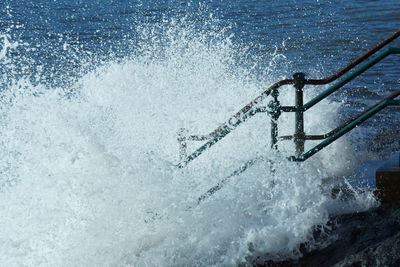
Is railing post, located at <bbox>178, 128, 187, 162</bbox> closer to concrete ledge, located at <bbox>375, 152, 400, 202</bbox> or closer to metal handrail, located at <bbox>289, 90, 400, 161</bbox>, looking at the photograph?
metal handrail, located at <bbox>289, 90, 400, 161</bbox>

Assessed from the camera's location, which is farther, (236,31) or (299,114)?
(236,31)

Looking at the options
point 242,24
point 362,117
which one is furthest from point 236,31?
point 362,117

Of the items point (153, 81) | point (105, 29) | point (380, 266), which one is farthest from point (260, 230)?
point (105, 29)

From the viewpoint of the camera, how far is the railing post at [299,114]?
6277mm

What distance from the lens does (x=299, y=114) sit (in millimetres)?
6445

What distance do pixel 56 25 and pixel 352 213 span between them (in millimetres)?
26030

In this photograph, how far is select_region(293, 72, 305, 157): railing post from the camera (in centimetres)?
628

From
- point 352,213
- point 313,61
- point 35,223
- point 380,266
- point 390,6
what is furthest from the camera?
point 390,6

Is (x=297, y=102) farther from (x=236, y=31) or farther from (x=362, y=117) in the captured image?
(x=236, y=31)

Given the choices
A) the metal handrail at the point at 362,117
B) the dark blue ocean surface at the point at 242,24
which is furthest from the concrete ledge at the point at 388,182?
the dark blue ocean surface at the point at 242,24

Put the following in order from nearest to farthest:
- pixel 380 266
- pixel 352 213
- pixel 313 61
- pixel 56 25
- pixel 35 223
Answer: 1. pixel 380 266
2. pixel 352 213
3. pixel 35 223
4. pixel 313 61
5. pixel 56 25

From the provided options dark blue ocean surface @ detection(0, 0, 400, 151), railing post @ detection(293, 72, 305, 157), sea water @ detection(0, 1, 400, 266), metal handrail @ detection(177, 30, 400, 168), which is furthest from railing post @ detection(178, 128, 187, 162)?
dark blue ocean surface @ detection(0, 0, 400, 151)

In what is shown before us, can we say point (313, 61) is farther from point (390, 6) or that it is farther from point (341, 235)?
point (341, 235)

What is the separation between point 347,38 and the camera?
2145 cm
